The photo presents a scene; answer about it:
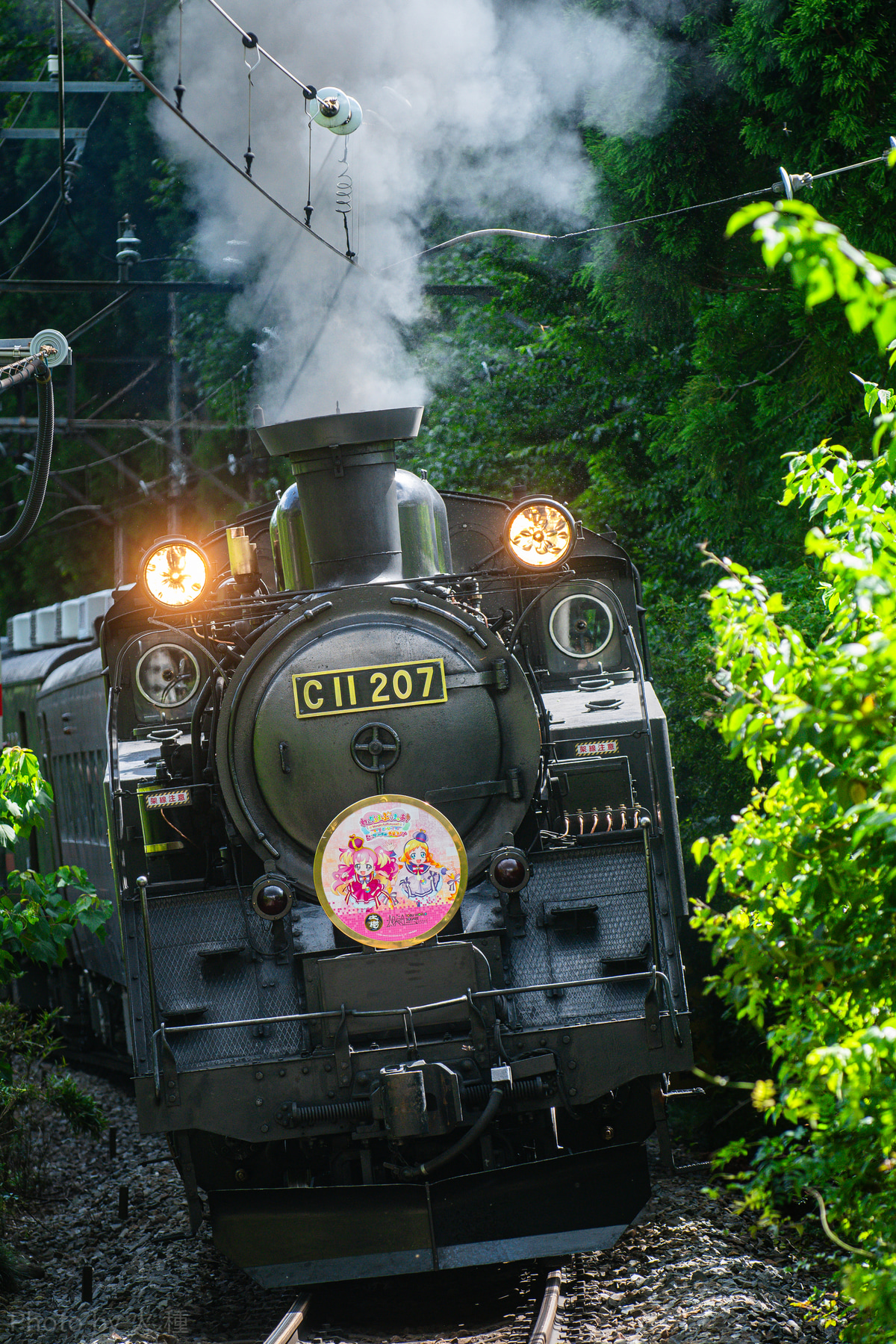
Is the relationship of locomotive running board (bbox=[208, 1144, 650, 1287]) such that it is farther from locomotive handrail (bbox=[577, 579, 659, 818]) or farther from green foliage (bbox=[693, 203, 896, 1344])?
green foliage (bbox=[693, 203, 896, 1344])

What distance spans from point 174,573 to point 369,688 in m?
1.14

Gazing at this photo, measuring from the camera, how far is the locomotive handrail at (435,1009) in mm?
5277

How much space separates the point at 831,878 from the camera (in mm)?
3244

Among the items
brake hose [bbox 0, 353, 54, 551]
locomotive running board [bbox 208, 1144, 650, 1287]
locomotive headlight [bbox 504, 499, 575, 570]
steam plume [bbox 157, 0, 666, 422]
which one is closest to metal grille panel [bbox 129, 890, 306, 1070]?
locomotive running board [bbox 208, 1144, 650, 1287]

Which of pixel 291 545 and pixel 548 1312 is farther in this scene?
pixel 291 545

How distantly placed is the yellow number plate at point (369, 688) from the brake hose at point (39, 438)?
261 cm

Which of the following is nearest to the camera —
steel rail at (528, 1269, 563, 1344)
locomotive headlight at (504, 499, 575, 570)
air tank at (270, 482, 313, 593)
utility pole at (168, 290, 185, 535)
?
steel rail at (528, 1269, 563, 1344)

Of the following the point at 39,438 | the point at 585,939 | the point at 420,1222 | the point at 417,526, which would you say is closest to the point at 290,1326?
the point at 420,1222

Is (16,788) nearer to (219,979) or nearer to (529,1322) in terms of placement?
(219,979)

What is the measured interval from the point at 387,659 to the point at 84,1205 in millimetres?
3820

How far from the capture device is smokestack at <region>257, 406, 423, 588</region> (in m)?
6.30

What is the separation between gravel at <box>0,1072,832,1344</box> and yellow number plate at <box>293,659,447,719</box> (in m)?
2.35

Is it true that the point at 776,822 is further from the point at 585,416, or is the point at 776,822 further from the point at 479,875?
the point at 585,416

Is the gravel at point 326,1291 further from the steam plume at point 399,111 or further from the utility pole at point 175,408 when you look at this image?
the utility pole at point 175,408
